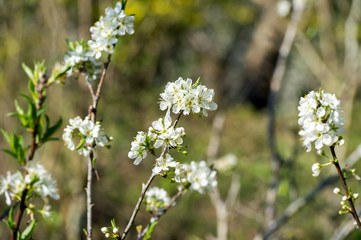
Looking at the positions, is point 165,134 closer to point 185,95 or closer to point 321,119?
point 185,95

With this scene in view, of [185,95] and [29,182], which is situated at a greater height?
[185,95]

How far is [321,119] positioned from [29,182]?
0.78 meters

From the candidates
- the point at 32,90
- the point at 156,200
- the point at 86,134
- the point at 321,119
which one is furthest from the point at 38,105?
the point at 321,119

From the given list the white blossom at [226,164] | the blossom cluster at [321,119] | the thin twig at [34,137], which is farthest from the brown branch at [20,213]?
the white blossom at [226,164]

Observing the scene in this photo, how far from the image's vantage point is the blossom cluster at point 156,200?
1.33 meters

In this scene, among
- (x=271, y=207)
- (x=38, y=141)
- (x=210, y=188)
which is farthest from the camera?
(x=271, y=207)

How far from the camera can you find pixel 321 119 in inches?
38.4

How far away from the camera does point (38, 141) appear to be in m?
0.98

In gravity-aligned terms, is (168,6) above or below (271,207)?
above

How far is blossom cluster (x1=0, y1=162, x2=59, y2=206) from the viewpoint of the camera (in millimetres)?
923

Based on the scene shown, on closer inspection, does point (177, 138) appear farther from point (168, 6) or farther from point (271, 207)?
point (168, 6)

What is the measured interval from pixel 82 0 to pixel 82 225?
6.77 feet

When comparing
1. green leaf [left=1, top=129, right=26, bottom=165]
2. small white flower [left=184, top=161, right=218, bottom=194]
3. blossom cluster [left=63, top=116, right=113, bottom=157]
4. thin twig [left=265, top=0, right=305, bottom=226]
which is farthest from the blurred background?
green leaf [left=1, top=129, right=26, bottom=165]

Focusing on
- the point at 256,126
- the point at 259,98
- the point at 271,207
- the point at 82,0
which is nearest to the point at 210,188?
the point at 271,207
